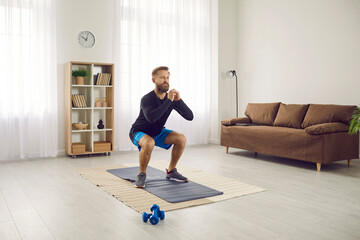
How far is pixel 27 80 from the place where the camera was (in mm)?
5207

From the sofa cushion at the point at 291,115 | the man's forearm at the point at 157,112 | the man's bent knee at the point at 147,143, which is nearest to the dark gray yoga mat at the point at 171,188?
the man's bent knee at the point at 147,143

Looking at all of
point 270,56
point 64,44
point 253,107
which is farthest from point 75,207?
Answer: point 270,56

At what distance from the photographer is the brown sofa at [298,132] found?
4.40m

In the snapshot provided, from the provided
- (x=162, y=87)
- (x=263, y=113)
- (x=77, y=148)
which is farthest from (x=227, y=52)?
(x=162, y=87)

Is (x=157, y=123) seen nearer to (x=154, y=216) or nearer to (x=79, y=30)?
(x=154, y=216)

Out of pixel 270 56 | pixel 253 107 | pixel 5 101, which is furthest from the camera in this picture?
pixel 270 56

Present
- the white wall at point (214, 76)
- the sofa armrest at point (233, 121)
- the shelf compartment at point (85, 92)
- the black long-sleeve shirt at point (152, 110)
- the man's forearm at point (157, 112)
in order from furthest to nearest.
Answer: the white wall at point (214, 76)
the sofa armrest at point (233, 121)
the shelf compartment at point (85, 92)
the black long-sleeve shirt at point (152, 110)
the man's forearm at point (157, 112)

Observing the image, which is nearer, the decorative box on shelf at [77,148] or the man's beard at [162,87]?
the man's beard at [162,87]

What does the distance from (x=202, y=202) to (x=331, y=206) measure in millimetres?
1073

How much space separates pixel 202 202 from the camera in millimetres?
3070

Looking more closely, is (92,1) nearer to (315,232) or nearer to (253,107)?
(253,107)

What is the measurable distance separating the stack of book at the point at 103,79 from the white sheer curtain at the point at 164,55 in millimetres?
383

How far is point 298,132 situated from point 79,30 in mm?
3627

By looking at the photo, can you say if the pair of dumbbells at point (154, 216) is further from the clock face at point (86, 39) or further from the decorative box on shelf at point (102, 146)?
the clock face at point (86, 39)
